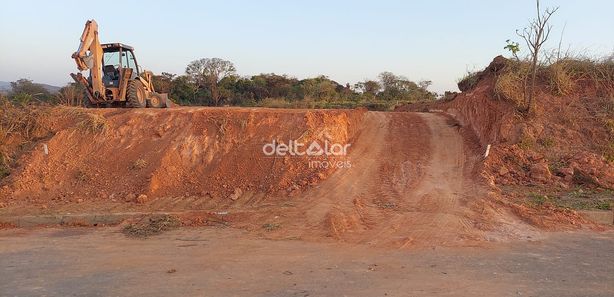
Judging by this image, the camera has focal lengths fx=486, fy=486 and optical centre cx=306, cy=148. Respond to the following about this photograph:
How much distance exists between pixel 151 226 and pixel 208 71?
96.7 ft

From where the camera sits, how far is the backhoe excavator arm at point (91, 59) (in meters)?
13.0

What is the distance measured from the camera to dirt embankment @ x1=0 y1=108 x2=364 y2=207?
947 cm

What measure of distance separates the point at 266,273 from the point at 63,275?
7.33 feet

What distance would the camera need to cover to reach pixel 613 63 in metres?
13.1

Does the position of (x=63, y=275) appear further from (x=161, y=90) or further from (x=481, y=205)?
(x=161, y=90)

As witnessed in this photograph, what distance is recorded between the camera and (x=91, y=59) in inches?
520

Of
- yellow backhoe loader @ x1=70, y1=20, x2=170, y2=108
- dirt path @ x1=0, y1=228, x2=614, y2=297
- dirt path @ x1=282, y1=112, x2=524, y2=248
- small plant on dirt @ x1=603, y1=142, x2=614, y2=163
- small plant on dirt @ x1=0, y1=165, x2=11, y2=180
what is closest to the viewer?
dirt path @ x1=0, y1=228, x2=614, y2=297

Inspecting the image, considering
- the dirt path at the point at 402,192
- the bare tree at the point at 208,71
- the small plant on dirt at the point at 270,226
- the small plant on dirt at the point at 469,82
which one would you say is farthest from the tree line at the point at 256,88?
the small plant on dirt at the point at 270,226

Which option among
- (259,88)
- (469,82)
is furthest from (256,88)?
Result: (469,82)

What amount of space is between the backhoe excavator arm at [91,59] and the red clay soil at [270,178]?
188cm

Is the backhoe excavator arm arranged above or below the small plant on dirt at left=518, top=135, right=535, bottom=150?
above

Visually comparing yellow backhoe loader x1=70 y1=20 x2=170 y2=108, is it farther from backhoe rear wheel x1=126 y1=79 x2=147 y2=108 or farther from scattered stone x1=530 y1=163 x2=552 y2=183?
scattered stone x1=530 y1=163 x2=552 y2=183

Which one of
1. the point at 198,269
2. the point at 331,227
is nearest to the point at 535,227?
the point at 331,227

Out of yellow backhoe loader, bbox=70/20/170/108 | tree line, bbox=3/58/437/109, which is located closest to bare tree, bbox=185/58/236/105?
tree line, bbox=3/58/437/109
